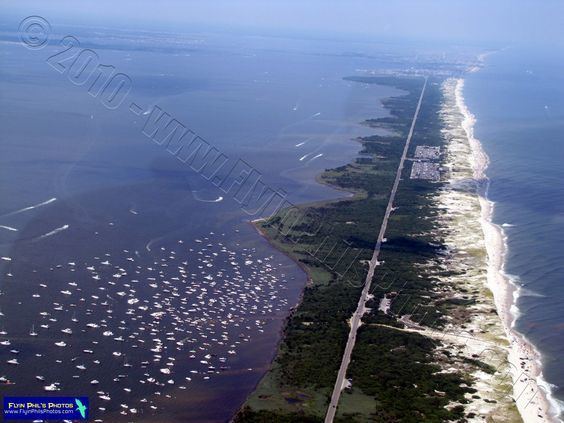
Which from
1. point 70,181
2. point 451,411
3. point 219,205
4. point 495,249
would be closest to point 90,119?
point 70,181

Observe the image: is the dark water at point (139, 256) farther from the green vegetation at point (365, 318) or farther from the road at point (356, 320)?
the road at point (356, 320)

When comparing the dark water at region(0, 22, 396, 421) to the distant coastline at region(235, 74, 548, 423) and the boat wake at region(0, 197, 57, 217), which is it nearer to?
the boat wake at region(0, 197, 57, 217)

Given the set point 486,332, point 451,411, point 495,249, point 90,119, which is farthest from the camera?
point 90,119

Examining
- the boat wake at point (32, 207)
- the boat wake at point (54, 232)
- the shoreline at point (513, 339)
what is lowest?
the shoreline at point (513, 339)

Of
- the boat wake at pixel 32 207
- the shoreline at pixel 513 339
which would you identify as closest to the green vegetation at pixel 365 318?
the shoreline at pixel 513 339

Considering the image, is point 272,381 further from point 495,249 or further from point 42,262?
point 495,249
